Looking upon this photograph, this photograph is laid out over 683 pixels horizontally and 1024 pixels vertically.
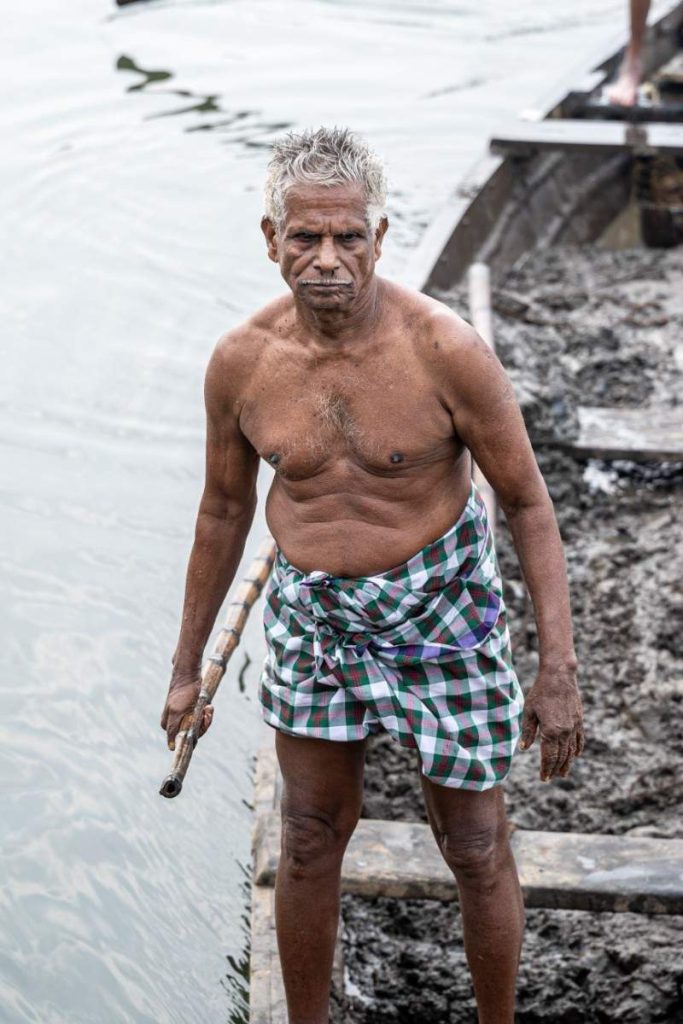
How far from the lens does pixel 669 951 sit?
121 inches

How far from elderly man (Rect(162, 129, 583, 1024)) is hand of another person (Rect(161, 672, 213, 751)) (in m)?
0.14

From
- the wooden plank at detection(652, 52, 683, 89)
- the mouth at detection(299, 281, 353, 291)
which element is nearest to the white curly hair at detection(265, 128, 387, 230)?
the mouth at detection(299, 281, 353, 291)

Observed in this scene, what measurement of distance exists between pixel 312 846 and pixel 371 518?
58 cm

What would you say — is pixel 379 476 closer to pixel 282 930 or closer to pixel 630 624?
pixel 282 930

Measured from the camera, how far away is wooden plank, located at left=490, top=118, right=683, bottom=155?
6902 mm

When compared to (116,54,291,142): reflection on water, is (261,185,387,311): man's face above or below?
above

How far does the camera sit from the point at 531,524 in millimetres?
2457

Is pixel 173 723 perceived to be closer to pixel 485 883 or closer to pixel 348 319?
pixel 485 883

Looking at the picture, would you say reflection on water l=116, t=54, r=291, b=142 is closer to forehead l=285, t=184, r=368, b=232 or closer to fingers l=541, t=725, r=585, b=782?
forehead l=285, t=184, r=368, b=232

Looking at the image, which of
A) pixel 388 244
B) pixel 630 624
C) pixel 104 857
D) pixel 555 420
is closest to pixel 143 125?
pixel 388 244

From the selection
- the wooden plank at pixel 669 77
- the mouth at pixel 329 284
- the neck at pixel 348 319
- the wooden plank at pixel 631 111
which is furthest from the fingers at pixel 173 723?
the wooden plank at pixel 669 77

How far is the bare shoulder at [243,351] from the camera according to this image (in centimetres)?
253

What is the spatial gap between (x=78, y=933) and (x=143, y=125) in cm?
646

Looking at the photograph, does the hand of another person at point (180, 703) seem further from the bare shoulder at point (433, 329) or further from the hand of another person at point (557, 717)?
the bare shoulder at point (433, 329)
